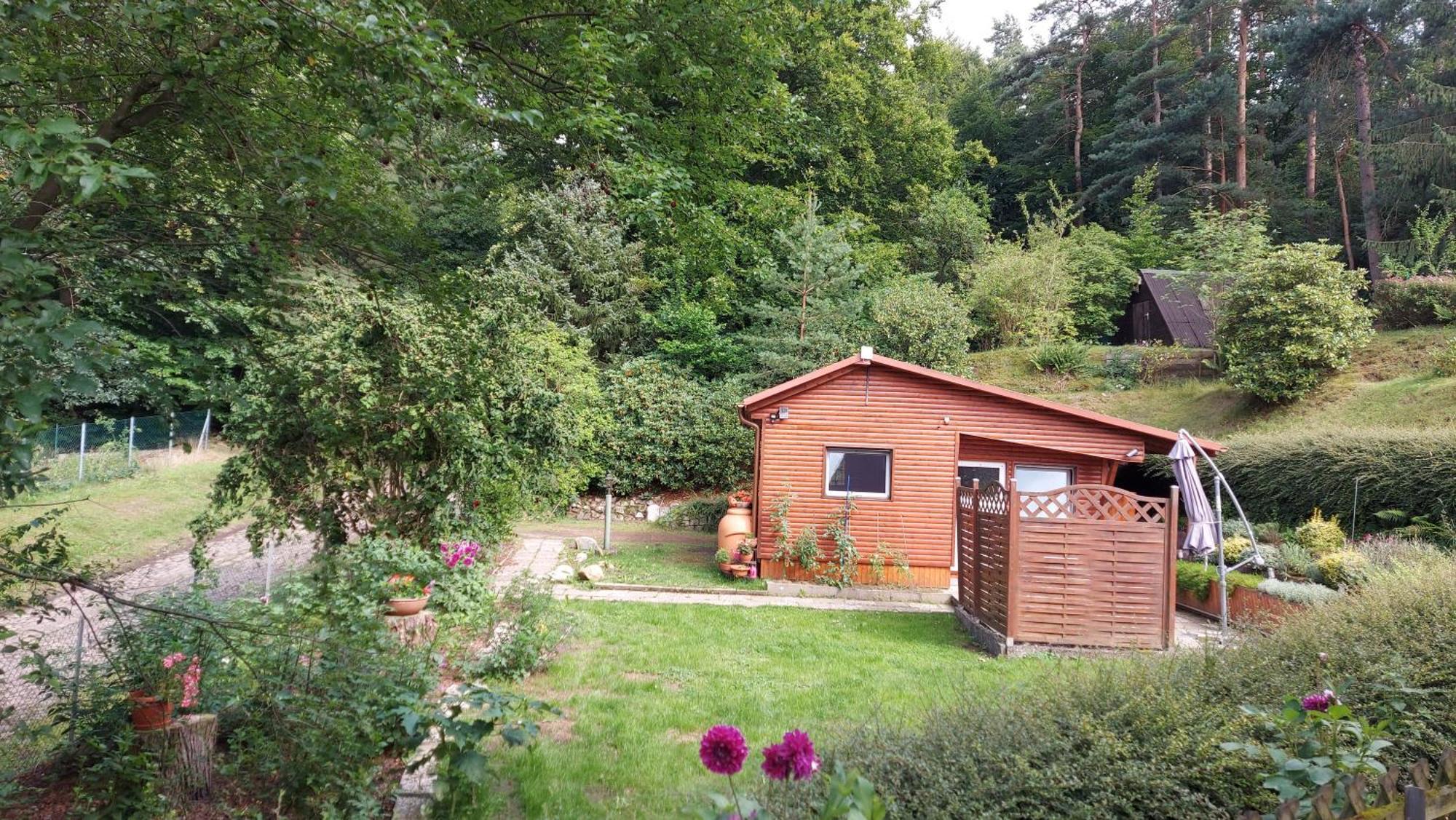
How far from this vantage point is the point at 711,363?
73.5ft

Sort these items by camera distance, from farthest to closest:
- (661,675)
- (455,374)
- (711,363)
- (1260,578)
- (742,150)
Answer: (711,363) < (1260,578) < (742,150) < (661,675) < (455,374)

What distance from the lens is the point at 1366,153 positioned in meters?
22.5

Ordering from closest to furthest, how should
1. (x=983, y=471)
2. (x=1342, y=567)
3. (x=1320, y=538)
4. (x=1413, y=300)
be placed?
(x=1342, y=567) → (x=1320, y=538) → (x=983, y=471) → (x=1413, y=300)

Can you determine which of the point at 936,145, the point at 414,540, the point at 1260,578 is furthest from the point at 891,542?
the point at 936,145

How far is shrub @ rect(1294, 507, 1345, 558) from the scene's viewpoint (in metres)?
10.4

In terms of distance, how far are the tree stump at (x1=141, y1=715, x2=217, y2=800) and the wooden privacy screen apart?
6.93m

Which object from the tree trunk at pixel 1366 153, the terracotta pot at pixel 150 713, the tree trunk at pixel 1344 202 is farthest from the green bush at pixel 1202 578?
the tree trunk at pixel 1344 202

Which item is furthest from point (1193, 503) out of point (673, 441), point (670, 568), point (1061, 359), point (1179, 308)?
point (1179, 308)

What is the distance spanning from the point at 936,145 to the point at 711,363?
507 inches

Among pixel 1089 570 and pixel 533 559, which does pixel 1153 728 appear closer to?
pixel 1089 570

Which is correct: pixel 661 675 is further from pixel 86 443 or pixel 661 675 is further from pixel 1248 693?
pixel 86 443

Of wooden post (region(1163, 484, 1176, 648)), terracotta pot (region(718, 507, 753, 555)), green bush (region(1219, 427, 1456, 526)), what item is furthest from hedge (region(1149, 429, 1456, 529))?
terracotta pot (region(718, 507, 753, 555))

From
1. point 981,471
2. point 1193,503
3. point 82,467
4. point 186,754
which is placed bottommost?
point 186,754

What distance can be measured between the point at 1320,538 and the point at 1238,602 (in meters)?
1.57
